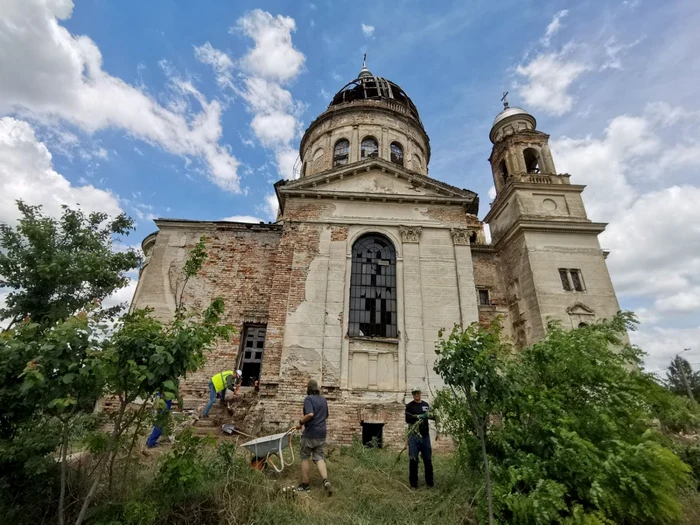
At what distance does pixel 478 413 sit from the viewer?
17.8ft

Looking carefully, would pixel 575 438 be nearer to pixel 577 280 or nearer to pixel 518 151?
pixel 577 280

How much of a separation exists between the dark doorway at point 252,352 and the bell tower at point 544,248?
405 inches

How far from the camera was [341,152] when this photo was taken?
787 inches

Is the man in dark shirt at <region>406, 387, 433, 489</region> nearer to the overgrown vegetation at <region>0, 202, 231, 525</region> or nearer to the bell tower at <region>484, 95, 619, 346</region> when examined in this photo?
the overgrown vegetation at <region>0, 202, 231, 525</region>

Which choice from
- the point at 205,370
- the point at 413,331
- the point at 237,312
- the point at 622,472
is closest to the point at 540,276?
the point at 413,331

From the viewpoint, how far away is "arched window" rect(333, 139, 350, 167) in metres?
19.6

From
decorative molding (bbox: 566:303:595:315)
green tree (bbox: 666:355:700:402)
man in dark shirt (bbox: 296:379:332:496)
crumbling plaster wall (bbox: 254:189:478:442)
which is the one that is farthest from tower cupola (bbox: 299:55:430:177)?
green tree (bbox: 666:355:700:402)

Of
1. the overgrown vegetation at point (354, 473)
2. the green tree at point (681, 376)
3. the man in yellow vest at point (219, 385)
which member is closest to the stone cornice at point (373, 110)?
the man in yellow vest at point (219, 385)

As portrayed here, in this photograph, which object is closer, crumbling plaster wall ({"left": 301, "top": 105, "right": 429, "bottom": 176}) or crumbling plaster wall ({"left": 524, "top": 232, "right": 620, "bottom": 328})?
crumbling plaster wall ({"left": 524, "top": 232, "right": 620, "bottom": 328})

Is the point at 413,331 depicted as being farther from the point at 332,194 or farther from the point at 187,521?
the point at 187,521

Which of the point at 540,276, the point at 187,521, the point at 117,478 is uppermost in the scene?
the point at 540,276

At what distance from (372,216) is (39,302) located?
12.0m

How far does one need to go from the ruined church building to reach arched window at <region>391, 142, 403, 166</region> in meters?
5.59

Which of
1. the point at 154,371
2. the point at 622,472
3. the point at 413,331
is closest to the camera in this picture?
the point at 154,371
